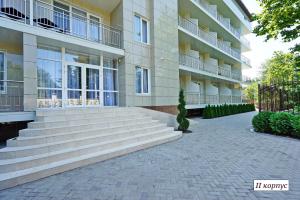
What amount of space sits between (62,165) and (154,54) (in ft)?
30.6

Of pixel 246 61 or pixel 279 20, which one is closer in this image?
pixel 279 20

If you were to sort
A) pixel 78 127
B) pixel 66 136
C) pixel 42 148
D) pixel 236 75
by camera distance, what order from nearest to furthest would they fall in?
pixel 42 148, pixel 66 136, pixel 78 127, pixel 236 75

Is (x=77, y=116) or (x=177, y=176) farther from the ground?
(x=77, y=116)

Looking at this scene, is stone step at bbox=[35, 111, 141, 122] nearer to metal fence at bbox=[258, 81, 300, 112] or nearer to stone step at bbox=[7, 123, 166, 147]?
stone step at bbox=[7, 123, 166, 147]

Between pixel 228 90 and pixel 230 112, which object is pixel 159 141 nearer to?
pixel 230 112

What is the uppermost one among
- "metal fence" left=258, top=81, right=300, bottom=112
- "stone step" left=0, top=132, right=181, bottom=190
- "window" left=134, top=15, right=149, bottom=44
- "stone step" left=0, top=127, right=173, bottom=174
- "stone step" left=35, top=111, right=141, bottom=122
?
"window" left=134, top=15, right=149, bottom=44

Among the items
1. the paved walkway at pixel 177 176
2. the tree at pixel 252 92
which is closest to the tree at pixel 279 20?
the paved walkway at pixel 177 176

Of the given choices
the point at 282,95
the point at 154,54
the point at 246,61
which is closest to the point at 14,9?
the point at 154,54

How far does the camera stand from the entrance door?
10000 mm

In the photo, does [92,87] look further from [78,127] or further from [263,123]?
[263,123]

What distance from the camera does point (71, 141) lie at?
603 cm

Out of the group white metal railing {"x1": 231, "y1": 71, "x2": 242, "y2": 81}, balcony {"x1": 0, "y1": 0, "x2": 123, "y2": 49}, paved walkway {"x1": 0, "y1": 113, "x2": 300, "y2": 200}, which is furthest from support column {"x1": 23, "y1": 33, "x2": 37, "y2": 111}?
white metal railing {"x1": 231, "y1": 71, "x2": 242, "y2": 81}

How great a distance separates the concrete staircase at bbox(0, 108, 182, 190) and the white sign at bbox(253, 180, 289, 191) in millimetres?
4038

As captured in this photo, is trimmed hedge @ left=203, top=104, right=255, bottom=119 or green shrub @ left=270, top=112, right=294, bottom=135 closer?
green shrub @ left=270, top=112, right=294, bottom=135
